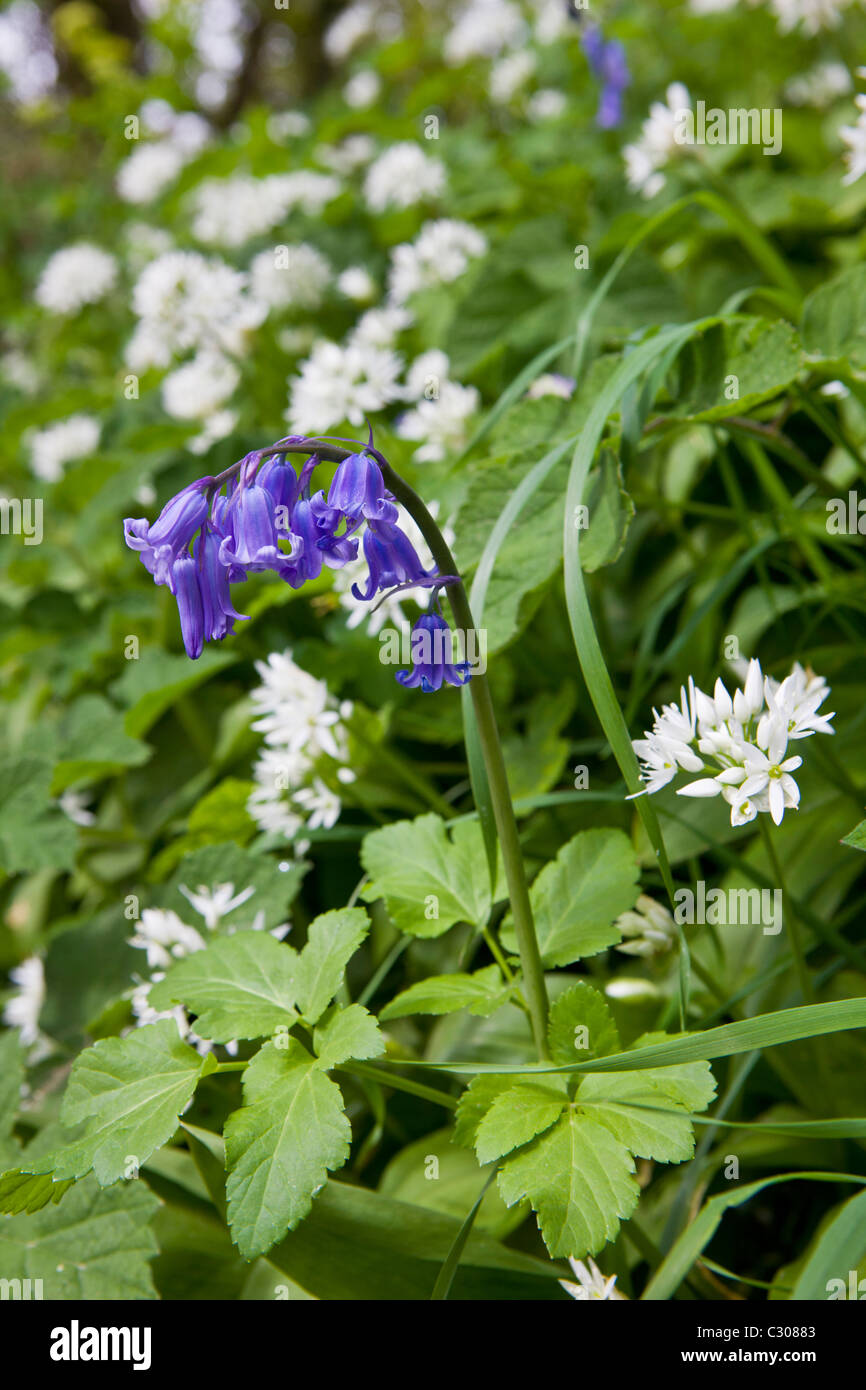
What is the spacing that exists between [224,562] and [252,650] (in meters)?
1.49

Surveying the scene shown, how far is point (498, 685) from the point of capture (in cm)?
214

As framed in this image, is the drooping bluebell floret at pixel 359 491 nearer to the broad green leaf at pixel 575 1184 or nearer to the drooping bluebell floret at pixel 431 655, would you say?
the drooping bluebell floret at pixel 431 655

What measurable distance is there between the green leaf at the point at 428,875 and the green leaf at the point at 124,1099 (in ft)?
1.06

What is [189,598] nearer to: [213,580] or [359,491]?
[213,580]

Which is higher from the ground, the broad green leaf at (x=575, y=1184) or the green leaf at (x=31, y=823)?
the green leaf at (x=31, y=823)

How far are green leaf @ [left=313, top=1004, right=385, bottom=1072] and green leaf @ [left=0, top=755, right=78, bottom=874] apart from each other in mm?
869

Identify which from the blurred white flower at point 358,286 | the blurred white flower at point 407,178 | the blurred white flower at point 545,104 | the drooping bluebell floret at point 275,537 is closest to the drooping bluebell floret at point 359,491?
the drooping bluebell floret at point 275,537

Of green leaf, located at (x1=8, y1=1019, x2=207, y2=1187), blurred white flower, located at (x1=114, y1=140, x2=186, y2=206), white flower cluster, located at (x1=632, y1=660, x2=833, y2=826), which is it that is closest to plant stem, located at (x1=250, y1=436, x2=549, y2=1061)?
white flower cluster, located at (x1=632, y1=660, x2=833, y2=826)

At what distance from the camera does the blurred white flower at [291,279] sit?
3.34 m

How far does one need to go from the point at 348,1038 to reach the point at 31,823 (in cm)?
106

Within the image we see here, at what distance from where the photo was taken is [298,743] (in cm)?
172

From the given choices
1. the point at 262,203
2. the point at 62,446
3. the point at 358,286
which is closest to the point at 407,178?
the point at 358,286

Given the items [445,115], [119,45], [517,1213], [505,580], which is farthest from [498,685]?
[119,45]

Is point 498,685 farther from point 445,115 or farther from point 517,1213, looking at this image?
point 445,115
